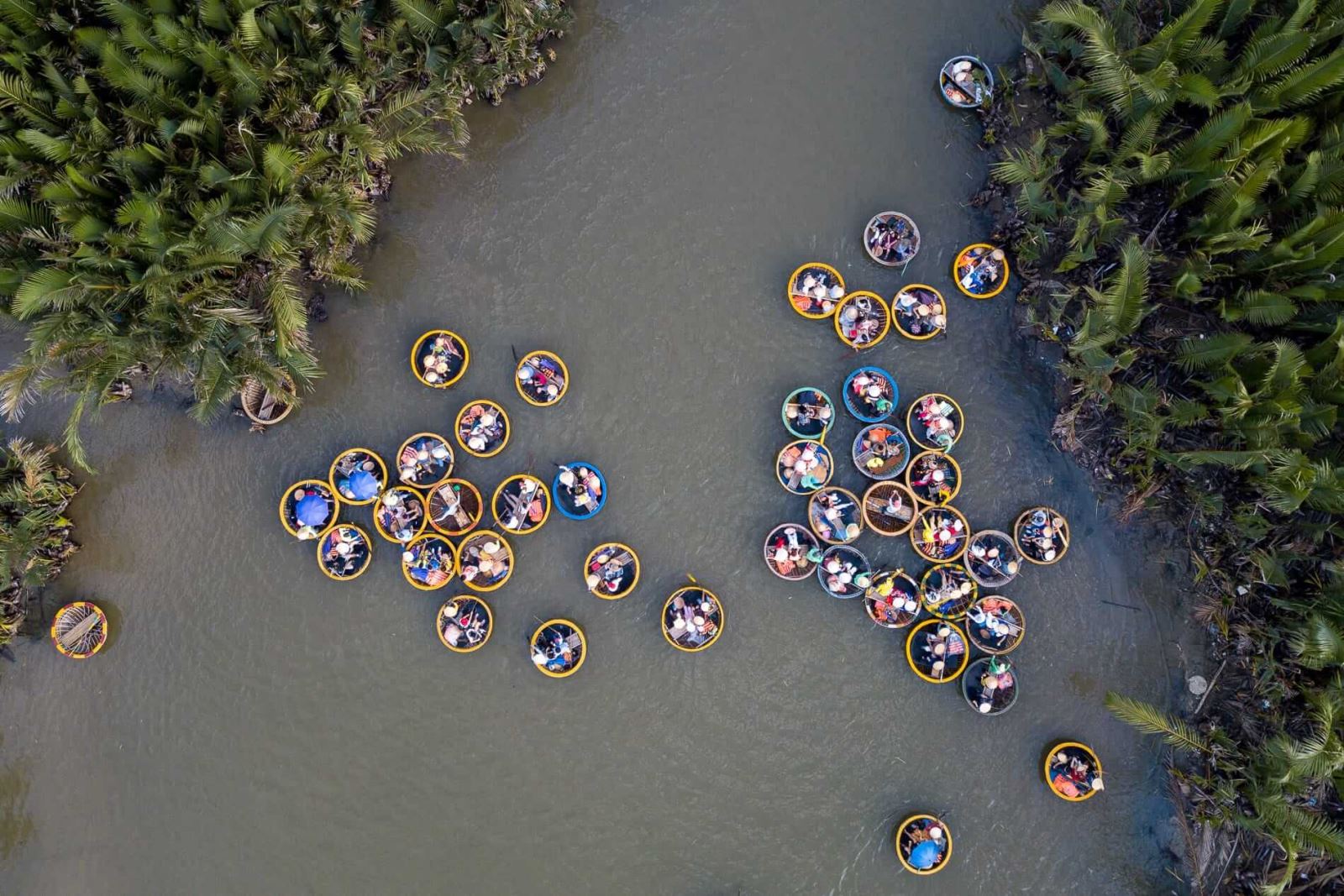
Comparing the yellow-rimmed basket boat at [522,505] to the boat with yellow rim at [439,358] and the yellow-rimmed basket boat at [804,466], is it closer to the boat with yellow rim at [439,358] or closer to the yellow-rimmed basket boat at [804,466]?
the boat with yellow rim at [439,358]

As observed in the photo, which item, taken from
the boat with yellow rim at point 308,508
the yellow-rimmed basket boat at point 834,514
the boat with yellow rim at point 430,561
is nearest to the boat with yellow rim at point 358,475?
the boat with yellow rim at point 308,508

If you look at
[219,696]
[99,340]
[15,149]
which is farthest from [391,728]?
[15,149]

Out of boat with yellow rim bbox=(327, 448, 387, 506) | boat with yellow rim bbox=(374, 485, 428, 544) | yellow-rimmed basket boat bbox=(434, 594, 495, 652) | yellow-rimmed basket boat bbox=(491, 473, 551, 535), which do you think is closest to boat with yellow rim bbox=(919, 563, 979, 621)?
yellow-rimmed basket boat bbox=(491, 473, 551, 535)

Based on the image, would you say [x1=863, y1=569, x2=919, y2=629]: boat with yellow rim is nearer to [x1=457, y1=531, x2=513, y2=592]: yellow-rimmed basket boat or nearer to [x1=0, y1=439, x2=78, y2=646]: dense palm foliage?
[x1=457, y1=531, x2=513, y2=592]: yellow-rimmed basket boat

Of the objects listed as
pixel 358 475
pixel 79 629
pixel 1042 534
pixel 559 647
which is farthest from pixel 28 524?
pixel 1042 534

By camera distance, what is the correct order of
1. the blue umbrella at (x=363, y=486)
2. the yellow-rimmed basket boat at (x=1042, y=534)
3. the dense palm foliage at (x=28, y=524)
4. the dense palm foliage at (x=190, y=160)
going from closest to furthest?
the dense palm foliage at (x=190, y=160) → the dense palm foliage at (x=28, y=524) → the yellow-rimmed basket boat at (x=1042, y=534) → the blue umbrella at (x=363, y=486)

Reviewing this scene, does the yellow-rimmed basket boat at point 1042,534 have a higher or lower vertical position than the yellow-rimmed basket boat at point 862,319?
lower

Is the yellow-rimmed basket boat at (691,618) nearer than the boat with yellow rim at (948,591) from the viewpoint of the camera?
No
